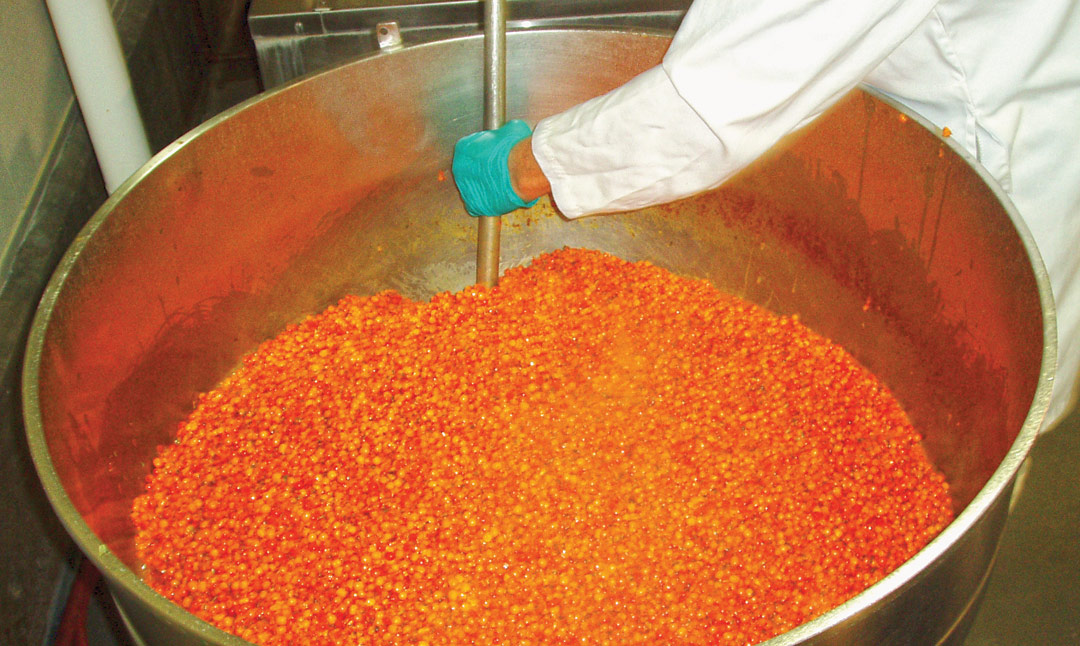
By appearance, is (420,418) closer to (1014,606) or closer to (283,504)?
(283,504)

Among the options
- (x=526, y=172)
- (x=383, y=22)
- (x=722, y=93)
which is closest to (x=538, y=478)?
(x=526, y=172)

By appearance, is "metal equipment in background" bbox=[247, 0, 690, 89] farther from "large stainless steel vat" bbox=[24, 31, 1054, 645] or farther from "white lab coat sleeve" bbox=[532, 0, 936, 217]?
"white lab coat sleeve" bbox=[532, 0, 936, 217]

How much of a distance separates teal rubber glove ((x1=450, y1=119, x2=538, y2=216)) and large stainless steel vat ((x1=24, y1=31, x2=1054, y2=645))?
140 millimetres

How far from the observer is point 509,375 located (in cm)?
140

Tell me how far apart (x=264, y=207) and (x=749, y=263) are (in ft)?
3.00

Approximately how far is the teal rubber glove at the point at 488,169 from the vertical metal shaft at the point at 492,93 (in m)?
0.03

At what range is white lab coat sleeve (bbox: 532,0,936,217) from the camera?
37.5 inches

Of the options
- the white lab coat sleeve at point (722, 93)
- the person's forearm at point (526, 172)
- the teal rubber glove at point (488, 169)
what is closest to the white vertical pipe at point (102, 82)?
the teal rubber glove at point (488, 169)

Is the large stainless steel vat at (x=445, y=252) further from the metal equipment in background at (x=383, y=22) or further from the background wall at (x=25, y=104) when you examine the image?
the background wall at (x=25, y=104)

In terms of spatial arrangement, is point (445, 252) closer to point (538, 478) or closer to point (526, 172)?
point (526, 172)

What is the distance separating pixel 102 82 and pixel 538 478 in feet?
3.75

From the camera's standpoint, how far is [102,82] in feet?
5.20

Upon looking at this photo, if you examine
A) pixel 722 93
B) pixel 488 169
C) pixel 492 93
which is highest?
pixel 722 93

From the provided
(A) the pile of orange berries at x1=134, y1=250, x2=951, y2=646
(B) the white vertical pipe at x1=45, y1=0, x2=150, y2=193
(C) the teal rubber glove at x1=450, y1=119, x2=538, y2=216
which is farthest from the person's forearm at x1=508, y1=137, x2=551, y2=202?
(B) the white vertical pipe at x1=45, y1=0, x2=150, y2=193
